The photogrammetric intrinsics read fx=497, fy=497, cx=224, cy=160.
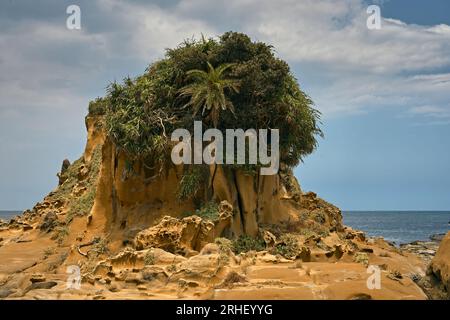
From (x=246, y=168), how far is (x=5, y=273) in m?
10.1

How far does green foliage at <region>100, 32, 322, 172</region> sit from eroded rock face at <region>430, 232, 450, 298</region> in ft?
24.8

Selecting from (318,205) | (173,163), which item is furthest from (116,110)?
(318,205)

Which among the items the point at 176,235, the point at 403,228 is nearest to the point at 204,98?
the point at 176,235

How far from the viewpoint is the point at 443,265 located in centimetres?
1445

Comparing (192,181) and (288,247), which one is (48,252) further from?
(288,247)

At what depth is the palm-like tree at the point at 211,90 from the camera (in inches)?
732

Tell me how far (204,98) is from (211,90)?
0.40m

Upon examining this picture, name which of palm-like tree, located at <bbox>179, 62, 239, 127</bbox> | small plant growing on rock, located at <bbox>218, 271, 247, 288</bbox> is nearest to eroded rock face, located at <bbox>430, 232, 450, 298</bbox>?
small plant growing on rock, located at <bbox>218, 271, 247, 288</bbox>

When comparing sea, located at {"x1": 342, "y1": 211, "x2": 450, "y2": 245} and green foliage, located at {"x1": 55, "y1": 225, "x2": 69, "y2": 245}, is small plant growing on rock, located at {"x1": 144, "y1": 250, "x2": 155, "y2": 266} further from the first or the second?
sea, located at {"x1": 342, "y1": 211, "x2": 450, "y2": 245}

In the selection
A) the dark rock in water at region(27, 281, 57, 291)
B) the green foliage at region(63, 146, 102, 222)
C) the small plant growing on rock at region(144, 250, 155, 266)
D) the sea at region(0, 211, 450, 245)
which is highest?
the green foliage at region(63, 146, 102, 222)

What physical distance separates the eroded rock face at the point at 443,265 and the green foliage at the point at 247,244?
6.11m

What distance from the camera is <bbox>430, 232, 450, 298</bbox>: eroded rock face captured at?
46.1 ft

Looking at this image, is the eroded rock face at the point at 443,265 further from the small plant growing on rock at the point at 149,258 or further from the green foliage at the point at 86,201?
the green foliage at the point at 86,201

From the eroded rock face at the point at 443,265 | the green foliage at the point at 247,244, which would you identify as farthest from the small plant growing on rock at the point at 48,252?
the eroded rock face at the point at 443,265
